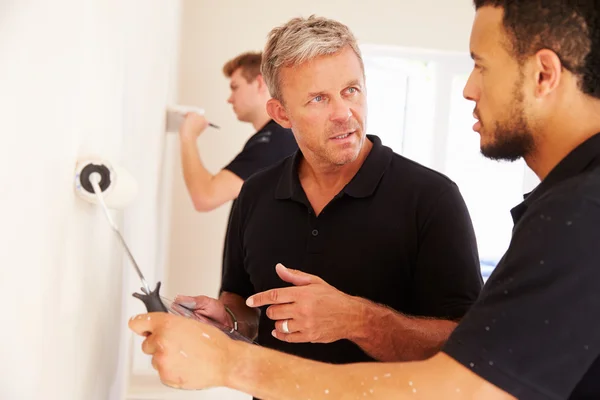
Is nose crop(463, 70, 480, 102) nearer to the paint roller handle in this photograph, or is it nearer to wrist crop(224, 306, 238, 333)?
the paint roller handle

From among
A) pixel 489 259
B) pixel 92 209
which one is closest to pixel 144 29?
pixel 92 209

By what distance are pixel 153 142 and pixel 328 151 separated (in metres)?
0.70

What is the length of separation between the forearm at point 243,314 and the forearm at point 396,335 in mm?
364

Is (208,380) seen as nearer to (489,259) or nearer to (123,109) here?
(123,109)

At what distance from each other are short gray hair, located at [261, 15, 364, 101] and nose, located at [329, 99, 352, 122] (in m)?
0.10

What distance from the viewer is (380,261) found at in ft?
3.99

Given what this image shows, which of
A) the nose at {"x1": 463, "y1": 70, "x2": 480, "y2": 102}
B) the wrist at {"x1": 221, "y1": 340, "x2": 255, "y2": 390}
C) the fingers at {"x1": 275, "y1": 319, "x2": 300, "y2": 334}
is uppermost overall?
the nose at {"x1": 463, "y1": 70, "x2": 480, "y2": 102}

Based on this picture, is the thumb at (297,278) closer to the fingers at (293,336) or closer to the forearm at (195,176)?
the fingers at (293,336)

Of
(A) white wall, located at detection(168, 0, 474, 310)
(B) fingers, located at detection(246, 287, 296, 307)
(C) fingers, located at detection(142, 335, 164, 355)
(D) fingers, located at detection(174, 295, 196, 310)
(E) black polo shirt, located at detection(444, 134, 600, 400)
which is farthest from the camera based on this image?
(A) white wall, located at detection(168, 0, 474, 310)

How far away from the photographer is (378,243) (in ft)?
3.99

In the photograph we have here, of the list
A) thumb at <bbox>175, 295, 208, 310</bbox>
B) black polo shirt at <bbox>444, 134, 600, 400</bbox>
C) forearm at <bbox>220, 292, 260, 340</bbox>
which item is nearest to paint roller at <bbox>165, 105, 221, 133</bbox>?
forearm at <bbox>220, 292, 260, 340</bbox>

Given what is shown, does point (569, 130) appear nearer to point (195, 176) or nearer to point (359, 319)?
point (359, 319)

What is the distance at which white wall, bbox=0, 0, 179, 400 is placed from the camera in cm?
51

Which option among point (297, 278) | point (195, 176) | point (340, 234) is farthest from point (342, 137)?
point (195, 176)
